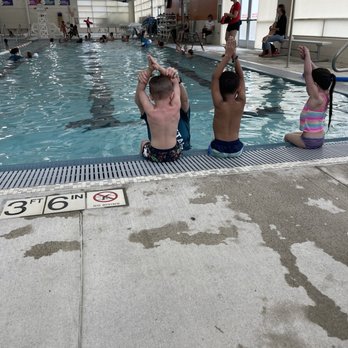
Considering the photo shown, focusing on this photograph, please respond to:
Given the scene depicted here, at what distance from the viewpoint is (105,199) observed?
258 cm

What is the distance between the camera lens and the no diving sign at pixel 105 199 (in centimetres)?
251

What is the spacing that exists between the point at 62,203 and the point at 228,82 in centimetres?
185

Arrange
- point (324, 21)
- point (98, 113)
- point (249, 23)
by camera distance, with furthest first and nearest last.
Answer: point (249, 23), point (324, 21), point (98, 113)

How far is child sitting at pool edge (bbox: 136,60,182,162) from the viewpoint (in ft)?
9.96

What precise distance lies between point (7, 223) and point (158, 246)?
1.06m

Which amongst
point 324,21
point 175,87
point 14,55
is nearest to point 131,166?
point 175,87

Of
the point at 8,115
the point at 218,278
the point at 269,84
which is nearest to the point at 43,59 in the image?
the point at 8,115

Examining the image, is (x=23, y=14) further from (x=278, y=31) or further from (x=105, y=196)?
(x=105, y=196)

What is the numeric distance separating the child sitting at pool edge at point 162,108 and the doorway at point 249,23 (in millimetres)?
15471

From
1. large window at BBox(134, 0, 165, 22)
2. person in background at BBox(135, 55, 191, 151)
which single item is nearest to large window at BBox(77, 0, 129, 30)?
large window at BBox(134, 0, 165, 22)

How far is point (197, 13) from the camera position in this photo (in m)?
21.7

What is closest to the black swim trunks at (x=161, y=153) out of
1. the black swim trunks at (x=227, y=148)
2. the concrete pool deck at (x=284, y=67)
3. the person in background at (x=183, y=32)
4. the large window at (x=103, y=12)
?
the black swim trunks at (x=227, y=148)

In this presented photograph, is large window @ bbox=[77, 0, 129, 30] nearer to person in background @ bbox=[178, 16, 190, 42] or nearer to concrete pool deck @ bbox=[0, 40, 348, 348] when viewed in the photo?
person in background @ bbox=[178, 16, 190, 42]

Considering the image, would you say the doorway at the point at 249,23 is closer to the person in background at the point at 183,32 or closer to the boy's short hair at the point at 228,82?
the person in background at the point at 183,32
